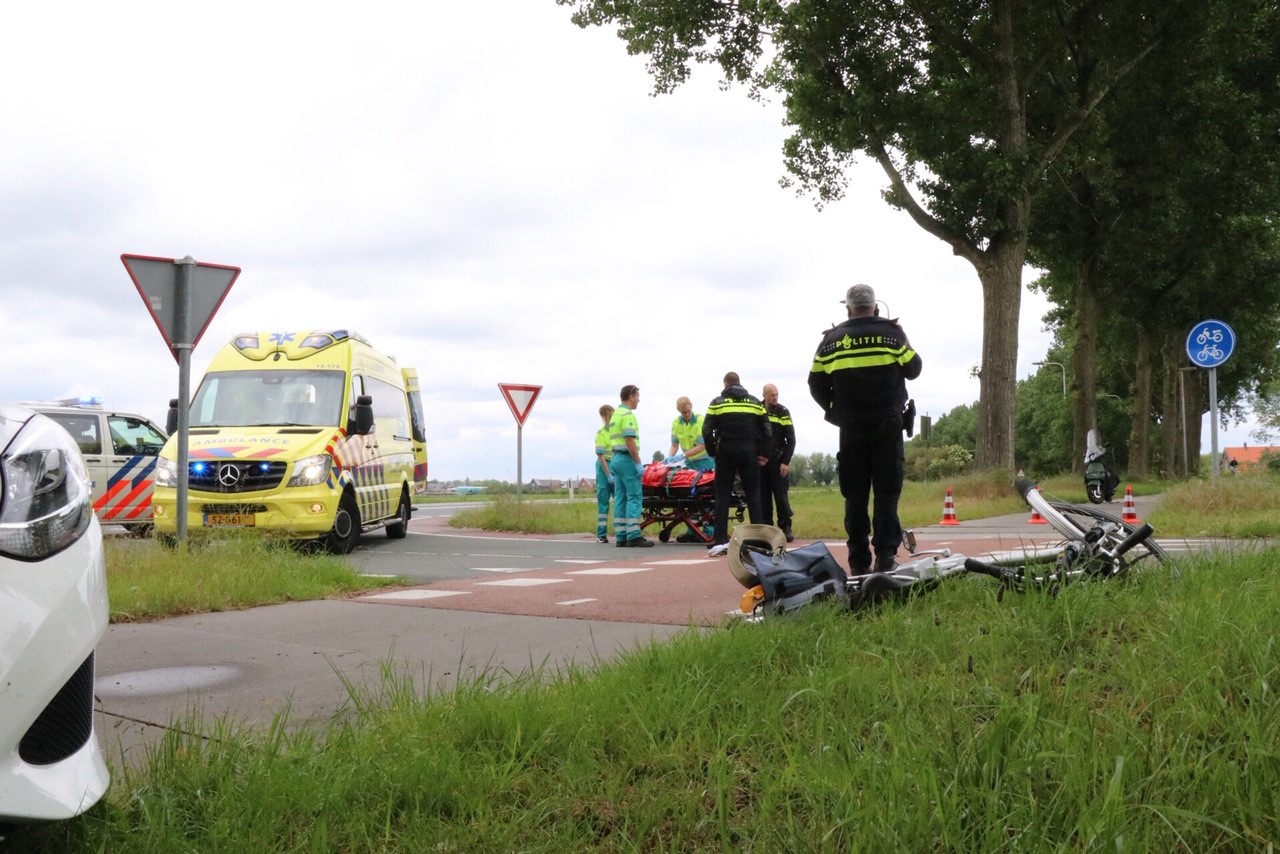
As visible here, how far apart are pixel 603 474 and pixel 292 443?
4294 millimetres

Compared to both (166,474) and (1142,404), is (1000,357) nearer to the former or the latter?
(166,474)

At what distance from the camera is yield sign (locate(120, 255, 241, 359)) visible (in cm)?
954

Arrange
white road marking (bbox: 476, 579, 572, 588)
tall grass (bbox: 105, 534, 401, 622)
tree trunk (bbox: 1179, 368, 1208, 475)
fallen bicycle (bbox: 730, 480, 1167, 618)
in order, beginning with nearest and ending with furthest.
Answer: fallen bicycle (bbox: 730, 480, 1167, 618)
tall grass (bbox: 105, 534, 401, 622)
white road marking (bbox: 476, 579, 572, 588)
tree trunk (bbox: 1179, 368, 1208, 475)

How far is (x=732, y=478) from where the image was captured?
42.9ft

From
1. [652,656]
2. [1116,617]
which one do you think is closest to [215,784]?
[652,656]

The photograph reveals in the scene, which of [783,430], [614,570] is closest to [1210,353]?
[783,430]

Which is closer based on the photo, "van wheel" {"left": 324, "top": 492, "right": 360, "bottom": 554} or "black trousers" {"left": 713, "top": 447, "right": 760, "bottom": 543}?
"black trousers" {"left": 713, "top": 447, "right": 760, "bottom": 543}

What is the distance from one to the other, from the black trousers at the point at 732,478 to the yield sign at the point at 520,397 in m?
7.54

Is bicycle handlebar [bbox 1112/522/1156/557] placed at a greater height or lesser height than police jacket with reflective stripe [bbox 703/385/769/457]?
lesser

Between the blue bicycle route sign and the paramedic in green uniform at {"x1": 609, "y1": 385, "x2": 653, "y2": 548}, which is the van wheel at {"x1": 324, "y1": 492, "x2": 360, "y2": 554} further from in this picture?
the blue bicycle route sign

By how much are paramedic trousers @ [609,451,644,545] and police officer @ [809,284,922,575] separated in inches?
284

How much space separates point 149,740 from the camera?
12.4 feet

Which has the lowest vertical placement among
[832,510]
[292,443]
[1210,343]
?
[832,510]

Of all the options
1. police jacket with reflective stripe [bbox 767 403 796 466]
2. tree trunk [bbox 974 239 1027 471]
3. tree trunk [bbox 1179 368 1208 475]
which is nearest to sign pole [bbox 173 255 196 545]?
police jacket with reflective stripe [bbox 767 403 796 466]
